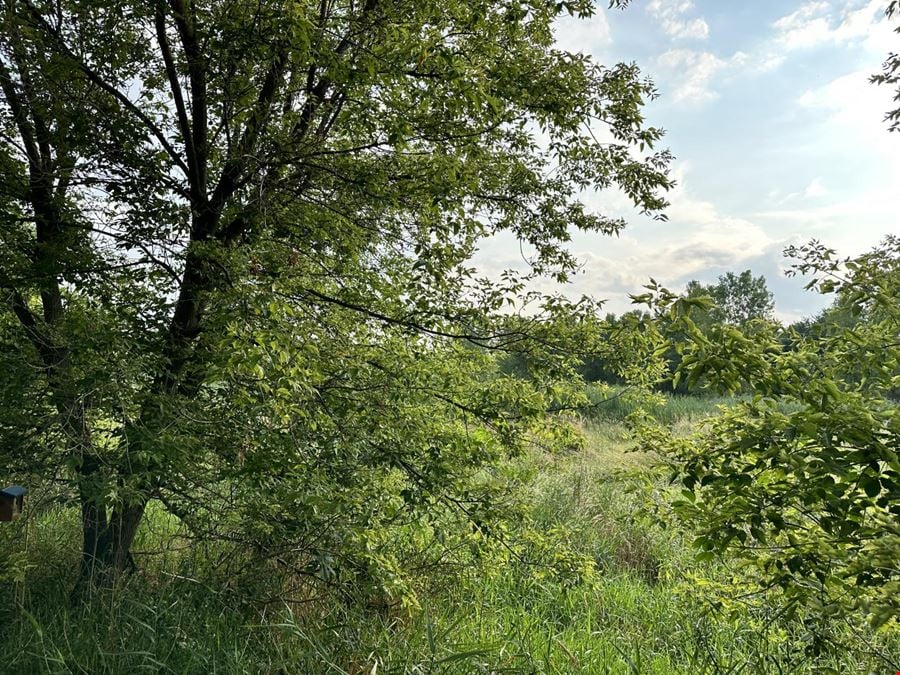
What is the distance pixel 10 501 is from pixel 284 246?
1858 millimetres

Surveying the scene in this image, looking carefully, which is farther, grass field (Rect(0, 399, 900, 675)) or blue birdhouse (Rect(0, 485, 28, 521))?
grass field (Rect(0, 399, 900, 675))

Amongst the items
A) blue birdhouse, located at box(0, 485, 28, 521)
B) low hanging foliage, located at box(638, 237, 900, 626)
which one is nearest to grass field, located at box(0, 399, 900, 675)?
blue birdhouse, located at box(0, 485, 28, 521)

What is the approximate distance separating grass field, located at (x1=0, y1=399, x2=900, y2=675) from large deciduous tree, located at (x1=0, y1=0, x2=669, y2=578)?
0.43 meters

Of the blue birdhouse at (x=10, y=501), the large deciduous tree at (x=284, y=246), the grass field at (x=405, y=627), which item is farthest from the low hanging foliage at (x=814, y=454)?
the blue birdhouse at (x=10, y=501)

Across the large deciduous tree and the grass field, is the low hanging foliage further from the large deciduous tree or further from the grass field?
the large deciduous tree

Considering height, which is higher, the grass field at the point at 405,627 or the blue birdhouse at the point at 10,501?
the blue birdhouse at the point at 10,501

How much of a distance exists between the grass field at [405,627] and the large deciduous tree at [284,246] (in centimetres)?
43

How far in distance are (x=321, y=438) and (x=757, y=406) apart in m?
2.15

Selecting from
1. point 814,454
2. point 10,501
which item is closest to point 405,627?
point 10,501

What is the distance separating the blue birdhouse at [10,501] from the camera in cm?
265

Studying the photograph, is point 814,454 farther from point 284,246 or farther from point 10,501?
point 10,501

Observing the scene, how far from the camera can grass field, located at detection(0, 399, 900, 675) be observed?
2789 mm

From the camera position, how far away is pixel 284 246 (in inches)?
128

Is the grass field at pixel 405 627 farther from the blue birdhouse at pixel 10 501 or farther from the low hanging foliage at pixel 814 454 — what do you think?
the low hanging foliage at pixel 814 454
